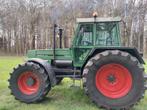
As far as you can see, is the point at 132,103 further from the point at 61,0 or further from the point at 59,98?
the point at 61,0

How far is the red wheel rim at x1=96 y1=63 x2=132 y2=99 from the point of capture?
15.9 feet

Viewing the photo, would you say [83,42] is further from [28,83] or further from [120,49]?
[28,83]

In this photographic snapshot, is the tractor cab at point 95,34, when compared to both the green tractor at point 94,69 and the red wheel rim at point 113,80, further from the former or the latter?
the red wheel rim at point 113,80

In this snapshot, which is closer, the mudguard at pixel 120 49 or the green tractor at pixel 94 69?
the green tractor at pixel 94 69

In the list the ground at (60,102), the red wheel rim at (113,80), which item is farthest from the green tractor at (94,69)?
the ground at (60,102)

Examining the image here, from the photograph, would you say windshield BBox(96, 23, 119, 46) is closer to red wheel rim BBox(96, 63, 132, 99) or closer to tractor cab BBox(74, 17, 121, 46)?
tractor cab BBox(74, 17, 121, 46)

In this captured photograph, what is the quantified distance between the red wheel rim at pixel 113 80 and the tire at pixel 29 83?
3.80 ft

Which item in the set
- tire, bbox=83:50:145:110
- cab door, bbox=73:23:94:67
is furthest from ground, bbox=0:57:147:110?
cab door, bbox=73:23:94:67

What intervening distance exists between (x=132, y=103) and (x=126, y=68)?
68 centimetres

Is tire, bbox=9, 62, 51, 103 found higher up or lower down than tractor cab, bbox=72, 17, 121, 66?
lower down

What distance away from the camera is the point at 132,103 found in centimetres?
469

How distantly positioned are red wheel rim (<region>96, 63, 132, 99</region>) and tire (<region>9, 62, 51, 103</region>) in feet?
3.80

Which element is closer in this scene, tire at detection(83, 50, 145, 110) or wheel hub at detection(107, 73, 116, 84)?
tire at detection(83, 50, 145, 110)

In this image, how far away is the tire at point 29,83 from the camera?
5.21 m
